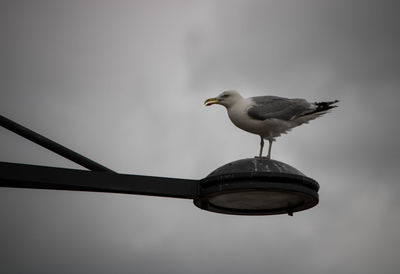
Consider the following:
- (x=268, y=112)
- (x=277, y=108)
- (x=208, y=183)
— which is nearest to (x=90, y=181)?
(x=208, y=183)

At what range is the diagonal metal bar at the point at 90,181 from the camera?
494cm

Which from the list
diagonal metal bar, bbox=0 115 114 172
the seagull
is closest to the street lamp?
diagonal metal bar, bbox=0 115 114 172

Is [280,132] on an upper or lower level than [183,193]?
upper

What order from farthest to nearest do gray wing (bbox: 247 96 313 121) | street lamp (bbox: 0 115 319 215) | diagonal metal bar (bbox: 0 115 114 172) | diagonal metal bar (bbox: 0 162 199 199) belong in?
gray wing (bbox: 247 96 313 121) < diagonal metal bar (bbox: 0 115 114 172) < street lamp (bbox: 0 115 319 215) < diagonal metal bar (bbox: 0 162 199 199)

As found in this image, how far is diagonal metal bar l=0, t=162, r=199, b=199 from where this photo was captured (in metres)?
4.94

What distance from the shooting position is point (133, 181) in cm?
547

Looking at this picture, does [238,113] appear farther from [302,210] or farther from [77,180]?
[77,180]

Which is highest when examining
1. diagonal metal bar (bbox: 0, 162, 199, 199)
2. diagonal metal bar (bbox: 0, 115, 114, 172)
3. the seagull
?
the seagull

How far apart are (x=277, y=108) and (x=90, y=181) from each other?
15.1 feet

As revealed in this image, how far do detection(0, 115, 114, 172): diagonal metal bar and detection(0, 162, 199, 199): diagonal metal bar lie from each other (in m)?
0.17

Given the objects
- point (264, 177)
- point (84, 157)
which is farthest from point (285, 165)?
point (84, 157)

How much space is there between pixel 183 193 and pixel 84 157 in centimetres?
106

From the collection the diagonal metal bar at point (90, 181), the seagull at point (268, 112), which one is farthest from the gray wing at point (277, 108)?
the diagonal metal bar at point (90, 181)

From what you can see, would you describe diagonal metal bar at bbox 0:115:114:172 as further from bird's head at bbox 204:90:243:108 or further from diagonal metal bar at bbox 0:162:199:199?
bird's head at bbox 204:90:243:108
